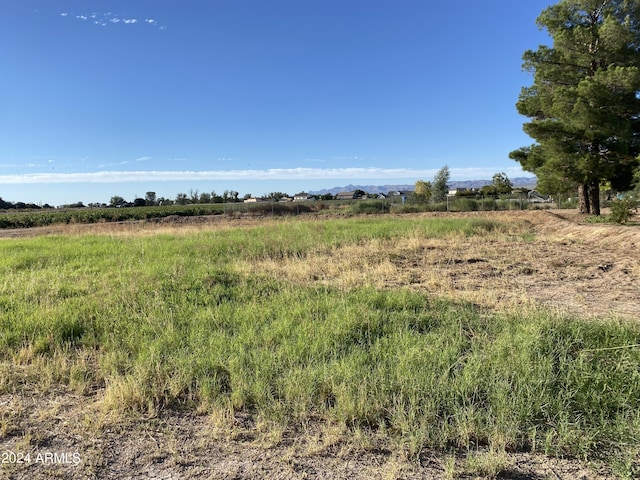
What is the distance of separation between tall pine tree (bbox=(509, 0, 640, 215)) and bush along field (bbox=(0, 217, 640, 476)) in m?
18.1

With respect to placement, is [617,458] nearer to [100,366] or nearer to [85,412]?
[85,412]

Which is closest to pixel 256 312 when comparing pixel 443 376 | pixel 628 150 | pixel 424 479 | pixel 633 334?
pixel 443 376

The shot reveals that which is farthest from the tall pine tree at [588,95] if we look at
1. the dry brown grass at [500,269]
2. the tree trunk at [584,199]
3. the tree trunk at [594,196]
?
the dry brown grass at [500,269]

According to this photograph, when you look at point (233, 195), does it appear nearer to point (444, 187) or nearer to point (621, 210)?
point (444, 187)

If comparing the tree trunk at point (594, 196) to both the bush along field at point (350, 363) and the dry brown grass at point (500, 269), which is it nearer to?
the dry brown grass at point (500, 269)

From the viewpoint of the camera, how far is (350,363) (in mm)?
4207

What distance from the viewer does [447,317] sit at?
5.79 meters

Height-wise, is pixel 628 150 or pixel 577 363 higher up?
pixel 628 150

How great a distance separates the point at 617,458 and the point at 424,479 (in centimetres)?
144

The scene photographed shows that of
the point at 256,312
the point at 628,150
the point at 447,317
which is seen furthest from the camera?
the point at 628,150

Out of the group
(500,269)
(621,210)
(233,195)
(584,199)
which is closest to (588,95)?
(621,210)

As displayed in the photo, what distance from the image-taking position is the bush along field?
3307mm

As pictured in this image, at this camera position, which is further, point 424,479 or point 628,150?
point 628,150

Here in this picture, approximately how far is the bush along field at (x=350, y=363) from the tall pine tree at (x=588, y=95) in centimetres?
1813
